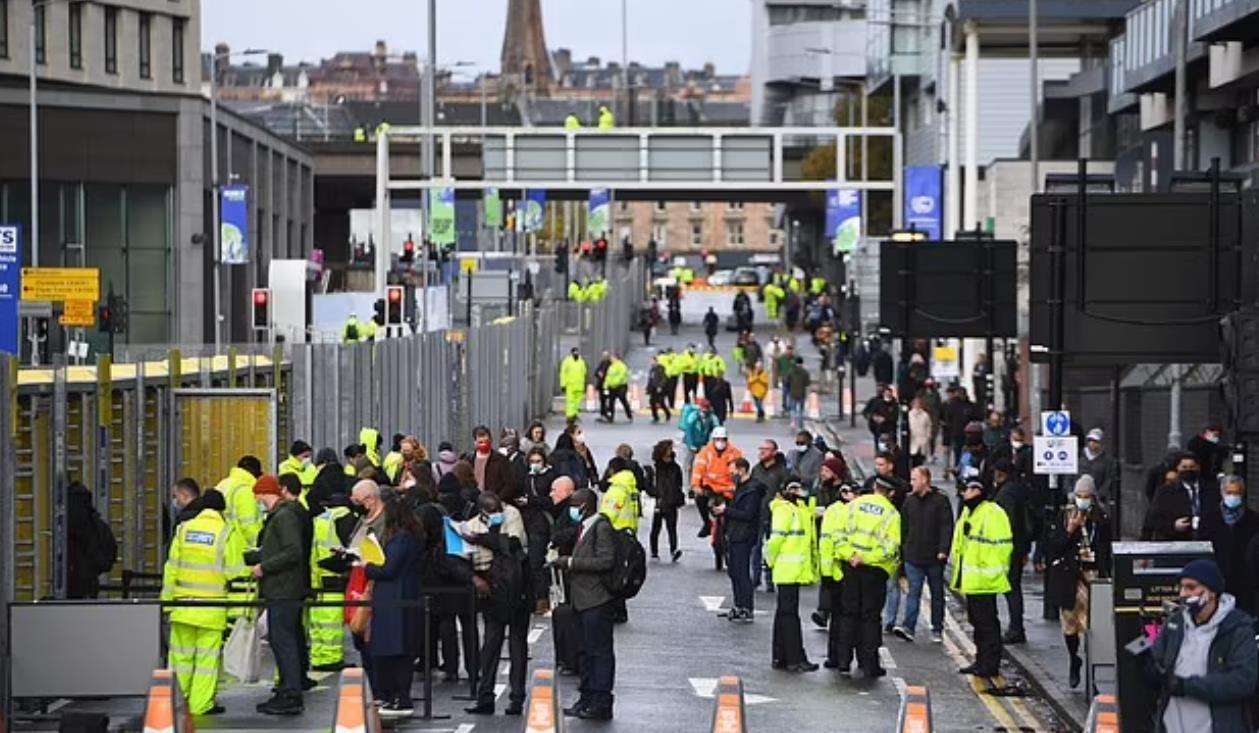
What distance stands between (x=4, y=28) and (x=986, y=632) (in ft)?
178

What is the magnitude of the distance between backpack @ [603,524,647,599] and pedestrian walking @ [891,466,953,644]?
4.79 meters

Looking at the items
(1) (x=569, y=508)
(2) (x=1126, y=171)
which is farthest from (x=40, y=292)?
(2) (x=1126, y=171)

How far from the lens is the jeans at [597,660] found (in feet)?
75.8

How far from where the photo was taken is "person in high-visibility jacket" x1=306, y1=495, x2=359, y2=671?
24.2m

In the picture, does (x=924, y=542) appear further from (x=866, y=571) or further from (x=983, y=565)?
(x=983, y=565)

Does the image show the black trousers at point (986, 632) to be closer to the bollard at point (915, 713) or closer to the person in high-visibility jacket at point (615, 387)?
the bollard at point (915, 713)

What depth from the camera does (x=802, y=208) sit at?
5881 inches

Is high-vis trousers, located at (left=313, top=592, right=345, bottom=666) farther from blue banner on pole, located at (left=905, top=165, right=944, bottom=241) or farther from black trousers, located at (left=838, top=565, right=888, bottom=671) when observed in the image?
blue banner on pole, located at (left=905, top=165, right=944, bottom=241)

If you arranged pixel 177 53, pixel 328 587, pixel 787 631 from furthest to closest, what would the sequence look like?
pixel 177 53 < pixel 787 631 < pixel 328 587

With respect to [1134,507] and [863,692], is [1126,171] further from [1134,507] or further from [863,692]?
[863,692]

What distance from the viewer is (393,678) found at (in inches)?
905

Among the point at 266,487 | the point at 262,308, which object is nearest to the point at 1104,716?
the point at 266,487

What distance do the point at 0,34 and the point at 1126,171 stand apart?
28.6 meters

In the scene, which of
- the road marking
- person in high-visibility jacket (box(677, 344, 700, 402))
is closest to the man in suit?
the road marking
